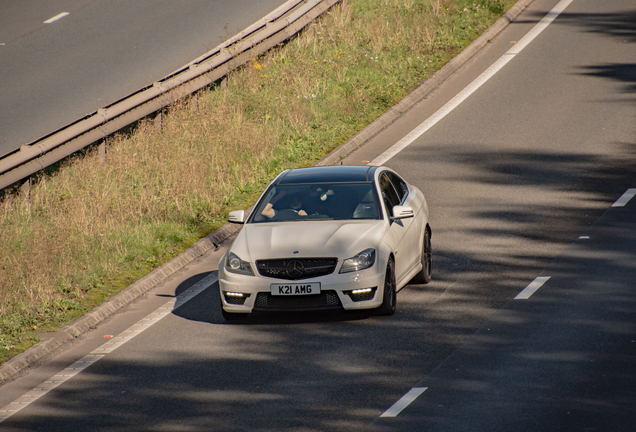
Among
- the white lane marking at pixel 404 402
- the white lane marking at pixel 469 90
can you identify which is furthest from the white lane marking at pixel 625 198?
the white lane marking at pixel 404 402

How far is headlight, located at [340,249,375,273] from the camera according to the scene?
9719mm

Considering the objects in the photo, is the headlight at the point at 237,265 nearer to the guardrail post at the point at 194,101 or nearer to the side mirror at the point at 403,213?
the side mirror at the point at 403,213

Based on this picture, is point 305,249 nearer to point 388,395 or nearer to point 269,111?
point 388,395

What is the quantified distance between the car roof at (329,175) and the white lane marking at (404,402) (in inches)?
146

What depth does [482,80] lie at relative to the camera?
2006 cm

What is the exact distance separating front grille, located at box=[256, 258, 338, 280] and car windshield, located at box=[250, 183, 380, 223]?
975 millimetres

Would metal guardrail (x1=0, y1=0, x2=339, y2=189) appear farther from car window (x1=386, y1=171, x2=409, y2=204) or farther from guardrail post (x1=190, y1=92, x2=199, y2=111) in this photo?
car window (x1=386, y1=171, x2=409, y2=204)

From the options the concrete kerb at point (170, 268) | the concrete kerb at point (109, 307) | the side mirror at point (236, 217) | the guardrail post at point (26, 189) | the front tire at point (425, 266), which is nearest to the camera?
the concrete kerb at point (109, 307)

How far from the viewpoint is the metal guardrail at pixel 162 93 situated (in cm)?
1402

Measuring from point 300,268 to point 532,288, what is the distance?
2.74 meters

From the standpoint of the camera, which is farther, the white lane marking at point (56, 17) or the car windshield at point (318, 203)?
the white lane marking at point (56, 17)

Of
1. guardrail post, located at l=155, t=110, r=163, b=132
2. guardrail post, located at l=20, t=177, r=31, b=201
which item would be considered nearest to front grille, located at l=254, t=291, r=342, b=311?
guardrail post, located at l=20, t=177, r=31, b=201

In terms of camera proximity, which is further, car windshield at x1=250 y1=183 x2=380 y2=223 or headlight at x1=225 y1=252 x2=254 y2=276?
car windshield at x1=250 y1=183 x2=380 y2=223

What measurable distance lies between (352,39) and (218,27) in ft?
13.9
